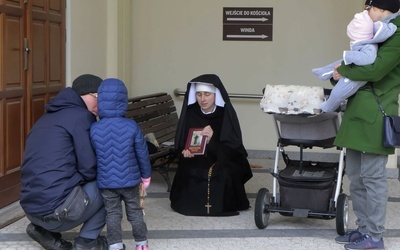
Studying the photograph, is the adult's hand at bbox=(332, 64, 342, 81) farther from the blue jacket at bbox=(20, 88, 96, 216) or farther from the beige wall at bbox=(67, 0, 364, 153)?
the beige wall at bbox=(67, 0, 364, 153)

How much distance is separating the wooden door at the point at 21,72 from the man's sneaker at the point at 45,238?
991 mm

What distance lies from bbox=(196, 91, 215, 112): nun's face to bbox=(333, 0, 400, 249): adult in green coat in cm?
141

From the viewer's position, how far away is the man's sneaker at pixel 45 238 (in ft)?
16.5

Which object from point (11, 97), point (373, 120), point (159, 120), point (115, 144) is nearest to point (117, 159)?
point (115, 144)

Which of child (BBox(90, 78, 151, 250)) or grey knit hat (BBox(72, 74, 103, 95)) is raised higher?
grey knit hat (BBox(72, 74, 103, 95))

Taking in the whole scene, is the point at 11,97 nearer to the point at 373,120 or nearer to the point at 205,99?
the point at 205,99

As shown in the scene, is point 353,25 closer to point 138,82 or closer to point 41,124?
point 41,124

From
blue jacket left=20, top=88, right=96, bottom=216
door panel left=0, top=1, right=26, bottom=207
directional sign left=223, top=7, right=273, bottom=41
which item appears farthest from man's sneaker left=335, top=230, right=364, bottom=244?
directional sign left=223, top=7, right=273, bottom=41

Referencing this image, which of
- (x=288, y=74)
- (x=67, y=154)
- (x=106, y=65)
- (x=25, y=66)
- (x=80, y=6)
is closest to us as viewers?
(x=67, y=154)

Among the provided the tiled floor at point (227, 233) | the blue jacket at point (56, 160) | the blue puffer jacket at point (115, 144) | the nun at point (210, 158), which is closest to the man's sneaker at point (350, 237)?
the tiled floor at point (227, 233)

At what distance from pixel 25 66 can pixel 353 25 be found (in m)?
2.79

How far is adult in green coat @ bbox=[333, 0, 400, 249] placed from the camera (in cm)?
495

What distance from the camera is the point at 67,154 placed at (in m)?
4.83

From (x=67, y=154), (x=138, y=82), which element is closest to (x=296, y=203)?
(x=67, y=154)
